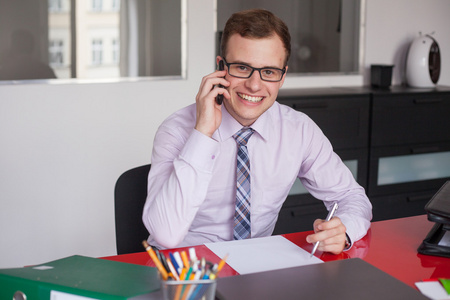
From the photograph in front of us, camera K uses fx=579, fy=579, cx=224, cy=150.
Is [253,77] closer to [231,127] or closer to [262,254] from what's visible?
[231,127]

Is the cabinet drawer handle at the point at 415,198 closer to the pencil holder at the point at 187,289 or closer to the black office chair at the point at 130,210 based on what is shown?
the black office chair at the point at 130,210

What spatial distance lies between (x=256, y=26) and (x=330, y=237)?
72cm

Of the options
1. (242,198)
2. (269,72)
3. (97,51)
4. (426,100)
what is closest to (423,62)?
(426,100)

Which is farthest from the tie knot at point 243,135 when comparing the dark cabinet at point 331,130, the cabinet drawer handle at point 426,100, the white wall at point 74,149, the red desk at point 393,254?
the cabinet drawer handle at point 426,100

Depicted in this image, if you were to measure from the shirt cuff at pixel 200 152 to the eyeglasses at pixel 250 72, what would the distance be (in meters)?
0.28

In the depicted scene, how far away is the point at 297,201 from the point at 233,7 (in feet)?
4.08

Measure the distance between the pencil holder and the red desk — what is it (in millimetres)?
312

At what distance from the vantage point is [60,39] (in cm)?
312

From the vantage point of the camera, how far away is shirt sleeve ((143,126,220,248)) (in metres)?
1.62

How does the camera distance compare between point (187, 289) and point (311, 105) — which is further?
point (311, 105)

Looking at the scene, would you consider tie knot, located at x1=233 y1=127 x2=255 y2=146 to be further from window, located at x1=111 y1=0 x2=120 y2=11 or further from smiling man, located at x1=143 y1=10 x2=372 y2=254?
window, located at x1=111 y1=0 x2=120 y2=11

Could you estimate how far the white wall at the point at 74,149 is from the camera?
3.11m

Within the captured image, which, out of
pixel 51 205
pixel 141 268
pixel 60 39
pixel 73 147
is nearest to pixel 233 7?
pixel 60 39

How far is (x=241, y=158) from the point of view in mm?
1872
